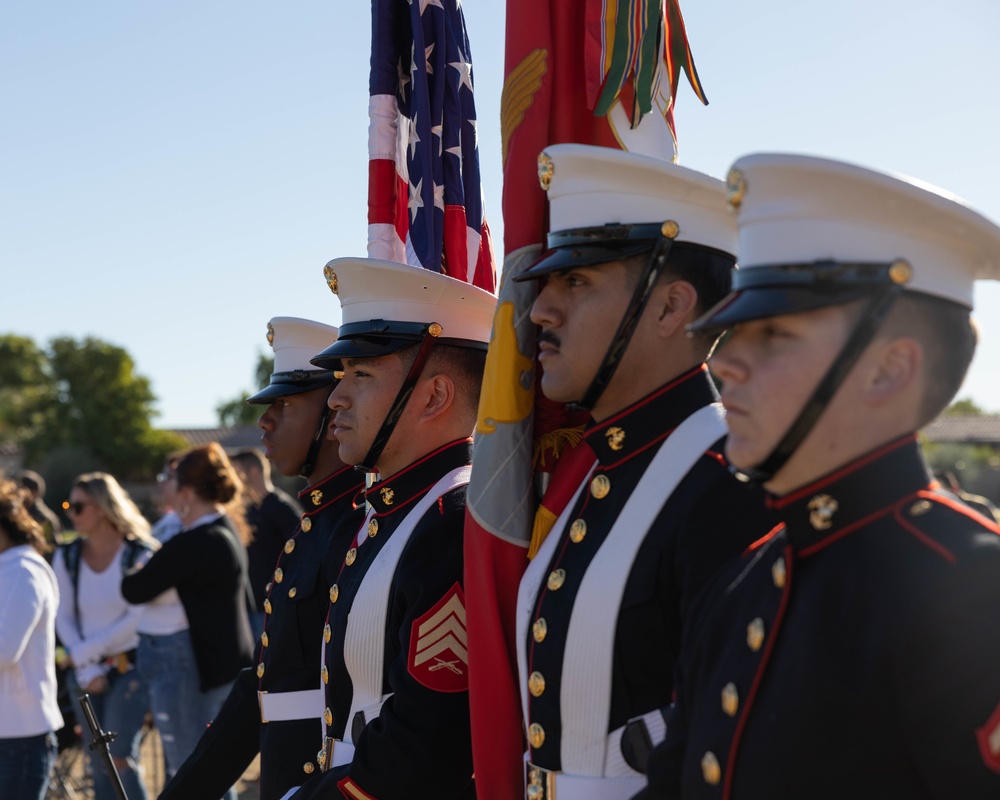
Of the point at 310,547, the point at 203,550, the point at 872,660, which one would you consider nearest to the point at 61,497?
the point at 203,550

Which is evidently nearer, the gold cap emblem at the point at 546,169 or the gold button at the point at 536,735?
the gold button at the point at 536,735

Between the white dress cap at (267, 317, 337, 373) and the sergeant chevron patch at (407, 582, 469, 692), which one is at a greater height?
the white dress cap at (267, 317, 337, 373)

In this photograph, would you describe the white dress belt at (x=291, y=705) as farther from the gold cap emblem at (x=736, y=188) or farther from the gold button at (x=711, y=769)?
the gold cap emblem at (x=736, y=188)

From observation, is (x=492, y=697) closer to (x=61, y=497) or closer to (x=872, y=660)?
(x=872, y=660)

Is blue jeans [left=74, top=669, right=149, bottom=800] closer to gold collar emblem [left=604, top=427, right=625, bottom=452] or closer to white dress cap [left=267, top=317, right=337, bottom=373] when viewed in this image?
white dress cap [left=267, top=317, right=337, bottom=373]

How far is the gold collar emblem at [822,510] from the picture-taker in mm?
1999

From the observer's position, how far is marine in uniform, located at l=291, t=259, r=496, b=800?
3.24m

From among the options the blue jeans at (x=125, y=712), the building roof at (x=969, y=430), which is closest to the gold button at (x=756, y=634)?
the blue jeans at (x=125, y=712)

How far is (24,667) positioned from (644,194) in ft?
15.0

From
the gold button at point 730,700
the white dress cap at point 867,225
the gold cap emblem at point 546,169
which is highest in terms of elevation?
the gold cap emblem at point 546,169

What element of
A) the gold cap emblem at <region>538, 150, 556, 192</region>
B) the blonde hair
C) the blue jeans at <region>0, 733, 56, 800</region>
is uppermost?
the gold cap emblem at <region>538, 150, 556, 192</region>

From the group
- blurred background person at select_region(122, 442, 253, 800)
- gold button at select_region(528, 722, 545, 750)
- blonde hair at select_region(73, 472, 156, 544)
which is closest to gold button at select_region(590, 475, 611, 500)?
gold button at select_region(528, 722, 545, 750)

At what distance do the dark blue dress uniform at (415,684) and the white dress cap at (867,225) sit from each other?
1.57 metres

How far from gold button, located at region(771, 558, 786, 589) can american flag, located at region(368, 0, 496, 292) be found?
2.55 metres
